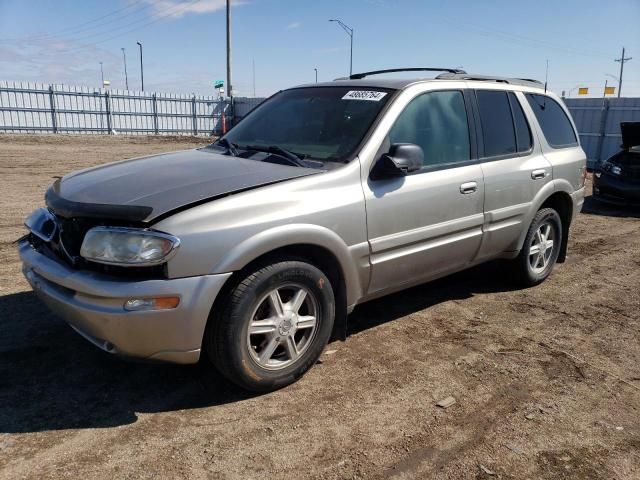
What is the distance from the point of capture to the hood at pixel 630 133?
9.87 metres

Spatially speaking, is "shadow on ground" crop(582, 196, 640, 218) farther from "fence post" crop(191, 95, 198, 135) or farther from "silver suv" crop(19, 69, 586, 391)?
"fence post" crop(191, 95, 198, 135)

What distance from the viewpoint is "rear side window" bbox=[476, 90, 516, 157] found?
4.58 m

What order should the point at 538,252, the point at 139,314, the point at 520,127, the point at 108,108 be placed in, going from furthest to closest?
the point at 108,108
the point at 538,252
the point at 520,127
the point at 139,314

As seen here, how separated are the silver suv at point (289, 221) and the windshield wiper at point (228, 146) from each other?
3cm

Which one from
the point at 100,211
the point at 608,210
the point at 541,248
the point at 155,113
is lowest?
the point at 608,210

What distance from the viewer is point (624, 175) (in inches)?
408

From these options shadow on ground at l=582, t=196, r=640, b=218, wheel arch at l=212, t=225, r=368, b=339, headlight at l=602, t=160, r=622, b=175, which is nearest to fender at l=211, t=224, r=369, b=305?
wheel arch at l=212, t=225, r=368, b=339

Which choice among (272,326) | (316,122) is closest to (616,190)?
(316,122)

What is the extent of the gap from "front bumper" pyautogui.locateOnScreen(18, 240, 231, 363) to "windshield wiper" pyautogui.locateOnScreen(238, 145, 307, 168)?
106cm

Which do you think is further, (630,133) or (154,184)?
(630,133)

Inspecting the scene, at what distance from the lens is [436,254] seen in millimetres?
4141

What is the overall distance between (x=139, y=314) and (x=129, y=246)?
13.7 inches

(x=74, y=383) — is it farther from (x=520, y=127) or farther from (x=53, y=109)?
(x=53, y=109)

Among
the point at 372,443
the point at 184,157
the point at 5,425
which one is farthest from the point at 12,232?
the point at 372,443
